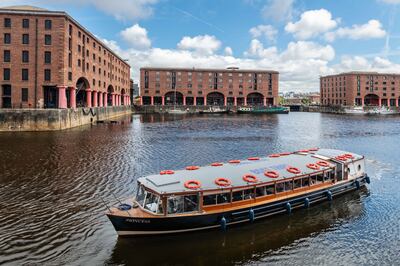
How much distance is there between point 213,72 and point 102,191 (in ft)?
469

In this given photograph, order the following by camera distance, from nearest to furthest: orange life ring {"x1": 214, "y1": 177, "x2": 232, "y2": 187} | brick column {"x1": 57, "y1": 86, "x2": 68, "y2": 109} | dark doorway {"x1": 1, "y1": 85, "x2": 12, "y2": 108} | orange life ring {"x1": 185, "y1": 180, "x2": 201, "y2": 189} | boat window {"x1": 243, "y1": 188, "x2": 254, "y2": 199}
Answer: orange life ring {"x1": 185, "y1": 180, "x2": 201, "y2": 189} < orange life ring {"x1": 214, "y1": 177, "x2": 232, "y2": 187} < boat window {"x1": 243, "y1": 188, "x2": 254, "y2": 199} < brick column {"x1": 57, "y1": 86, "x2": 68, "y2": 109} < dark doorway {"x1": 1, "y1": 85, "x2": 12, "y2": 108}

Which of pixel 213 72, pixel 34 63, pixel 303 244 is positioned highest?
pixel 213 72

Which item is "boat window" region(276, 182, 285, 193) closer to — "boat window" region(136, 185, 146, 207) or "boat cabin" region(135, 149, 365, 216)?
"boat cabin" region(135, 149, 365, 216)

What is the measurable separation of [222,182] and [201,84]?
147703 mm

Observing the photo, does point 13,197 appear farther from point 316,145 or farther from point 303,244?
point 316,145

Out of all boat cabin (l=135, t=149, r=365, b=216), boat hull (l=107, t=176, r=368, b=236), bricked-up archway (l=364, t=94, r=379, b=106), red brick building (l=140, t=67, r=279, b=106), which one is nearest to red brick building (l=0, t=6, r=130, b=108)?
boat cabin (l=135, t=149, r=365, b=216)

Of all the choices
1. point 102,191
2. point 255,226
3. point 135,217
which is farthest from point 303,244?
point 102,191

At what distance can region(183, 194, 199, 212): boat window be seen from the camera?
18062 millimetres

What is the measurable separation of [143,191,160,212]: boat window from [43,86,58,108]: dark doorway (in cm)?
5935

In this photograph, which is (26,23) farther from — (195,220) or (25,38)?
(195,220)

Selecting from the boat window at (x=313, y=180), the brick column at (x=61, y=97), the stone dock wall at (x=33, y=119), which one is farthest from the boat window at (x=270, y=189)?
the brick column at (x=61, y=97)

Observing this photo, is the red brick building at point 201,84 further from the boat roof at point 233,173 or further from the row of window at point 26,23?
the boat roof at point 233,173

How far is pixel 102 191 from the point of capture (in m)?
25.6

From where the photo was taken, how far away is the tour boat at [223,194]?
17.6 m
